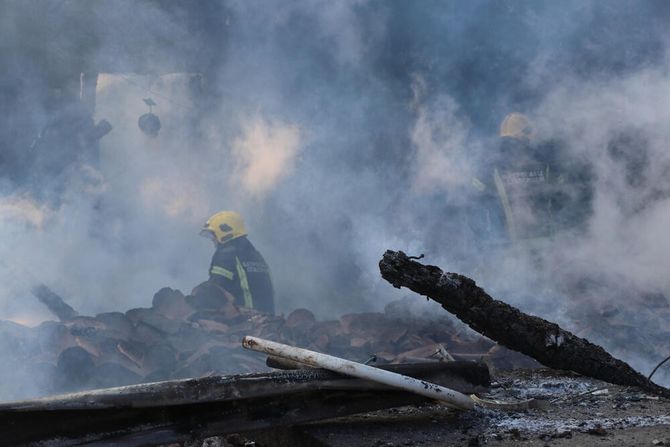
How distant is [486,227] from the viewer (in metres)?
12.4

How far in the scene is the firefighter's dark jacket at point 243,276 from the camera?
10.6 meters

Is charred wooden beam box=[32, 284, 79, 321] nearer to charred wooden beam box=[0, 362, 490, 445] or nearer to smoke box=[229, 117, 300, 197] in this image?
smoke box=[229, 117, 300, 197]

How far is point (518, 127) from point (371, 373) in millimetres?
10792

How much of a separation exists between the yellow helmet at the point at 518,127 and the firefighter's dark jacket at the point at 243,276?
15.7ft

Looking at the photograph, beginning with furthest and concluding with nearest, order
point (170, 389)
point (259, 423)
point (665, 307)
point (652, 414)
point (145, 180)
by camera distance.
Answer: point (145, 180) < point (665, 307) < point (652, 414) < point (259, 423) < point (170, 389)

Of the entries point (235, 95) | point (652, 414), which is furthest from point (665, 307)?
point (235, 95)

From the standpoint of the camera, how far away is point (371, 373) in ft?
7.62

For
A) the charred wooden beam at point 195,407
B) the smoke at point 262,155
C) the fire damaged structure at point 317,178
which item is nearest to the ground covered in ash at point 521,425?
the charred wooden beam at point 195,407

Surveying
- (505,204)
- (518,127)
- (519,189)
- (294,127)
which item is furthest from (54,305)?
(518,127)

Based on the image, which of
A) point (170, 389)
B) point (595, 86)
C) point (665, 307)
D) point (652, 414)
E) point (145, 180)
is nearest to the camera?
point (170, 389)

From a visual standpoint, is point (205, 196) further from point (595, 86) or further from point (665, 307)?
point (665, 307)

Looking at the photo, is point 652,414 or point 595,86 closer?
point 652,414

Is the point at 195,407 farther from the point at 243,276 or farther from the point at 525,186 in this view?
the point at 525,186

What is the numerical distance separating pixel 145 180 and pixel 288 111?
3426 millimetres
